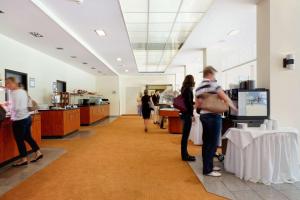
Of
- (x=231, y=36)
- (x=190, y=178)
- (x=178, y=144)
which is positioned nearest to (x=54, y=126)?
(x=178, y=144)

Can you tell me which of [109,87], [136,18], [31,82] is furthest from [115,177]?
[109,87]

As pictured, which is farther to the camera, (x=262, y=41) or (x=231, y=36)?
(x=231, y=36)

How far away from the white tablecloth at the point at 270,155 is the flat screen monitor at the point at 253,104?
1.45ft

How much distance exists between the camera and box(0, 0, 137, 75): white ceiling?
13.1 ft

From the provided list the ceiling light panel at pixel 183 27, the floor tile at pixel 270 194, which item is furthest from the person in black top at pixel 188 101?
the ceiling light panel at pixel 183 27

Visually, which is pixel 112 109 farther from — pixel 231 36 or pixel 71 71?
pixel 231 36

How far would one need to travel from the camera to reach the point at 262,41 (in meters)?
3.90

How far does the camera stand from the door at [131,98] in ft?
53.0

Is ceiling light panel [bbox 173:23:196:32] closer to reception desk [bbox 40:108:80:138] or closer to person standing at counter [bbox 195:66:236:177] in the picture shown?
person standing at counter [bbox 195:66:236:177]

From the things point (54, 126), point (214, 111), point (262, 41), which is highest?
point (262, 41)

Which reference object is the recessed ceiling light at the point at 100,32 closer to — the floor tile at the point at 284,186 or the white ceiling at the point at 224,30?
the white ceiling at the point at 224,30

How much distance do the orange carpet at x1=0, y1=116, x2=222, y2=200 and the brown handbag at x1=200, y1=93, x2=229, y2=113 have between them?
1063 millimetres

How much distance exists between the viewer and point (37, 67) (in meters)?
7.07

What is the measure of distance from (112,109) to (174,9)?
1102 centimetres
